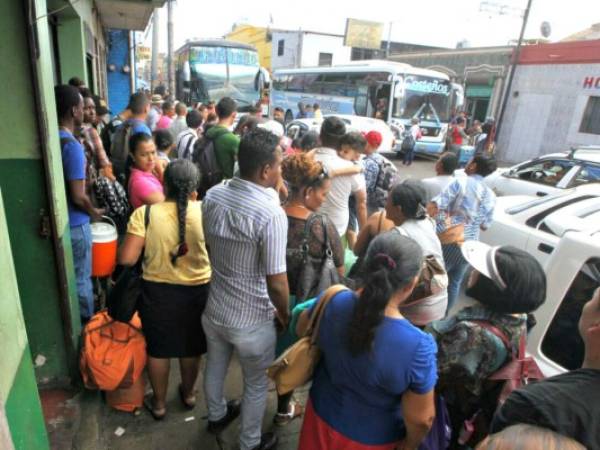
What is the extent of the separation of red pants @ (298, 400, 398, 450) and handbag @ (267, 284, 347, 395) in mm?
143

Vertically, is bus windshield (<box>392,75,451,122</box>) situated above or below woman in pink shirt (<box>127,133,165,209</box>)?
above

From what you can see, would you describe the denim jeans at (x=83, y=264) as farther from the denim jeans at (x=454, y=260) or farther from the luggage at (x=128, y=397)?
the denim jeans at (x=454, y=260)

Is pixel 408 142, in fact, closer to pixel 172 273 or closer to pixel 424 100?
pixel 424 100

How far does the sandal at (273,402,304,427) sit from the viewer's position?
268 cm

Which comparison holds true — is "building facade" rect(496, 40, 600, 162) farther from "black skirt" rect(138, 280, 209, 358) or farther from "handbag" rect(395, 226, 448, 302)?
"black skirt" rect(138, 280, 209, 358)

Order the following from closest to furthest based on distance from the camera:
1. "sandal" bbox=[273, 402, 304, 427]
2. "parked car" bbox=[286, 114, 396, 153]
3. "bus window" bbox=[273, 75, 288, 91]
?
1. "sandal" bbox=[273, 402, 304, 427]
2. "parked car" bbox=[286, 114, 396, 153]
3. "bus window" bbox=[273, 75, 288, 91]

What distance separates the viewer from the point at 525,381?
5.51 ft

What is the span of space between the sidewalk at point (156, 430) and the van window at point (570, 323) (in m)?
1.60

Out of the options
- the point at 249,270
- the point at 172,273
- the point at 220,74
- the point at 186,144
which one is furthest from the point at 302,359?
the point at 220,74

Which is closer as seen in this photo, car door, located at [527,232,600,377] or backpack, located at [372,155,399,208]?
car door, located at [527,232,600,377]

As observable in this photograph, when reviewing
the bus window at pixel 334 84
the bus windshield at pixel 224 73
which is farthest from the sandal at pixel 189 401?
the bus window at pixel 334 84

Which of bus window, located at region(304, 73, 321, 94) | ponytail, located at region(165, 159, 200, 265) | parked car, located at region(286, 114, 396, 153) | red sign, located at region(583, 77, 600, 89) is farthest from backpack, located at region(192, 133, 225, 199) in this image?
red sign, located at region(583, 77, 600, 89)

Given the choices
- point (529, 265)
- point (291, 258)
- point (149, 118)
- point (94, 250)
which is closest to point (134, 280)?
point (94, 250)

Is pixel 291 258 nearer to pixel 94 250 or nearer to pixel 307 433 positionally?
pixel 307 433
